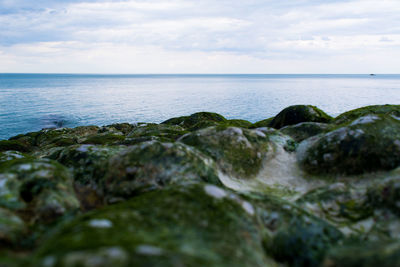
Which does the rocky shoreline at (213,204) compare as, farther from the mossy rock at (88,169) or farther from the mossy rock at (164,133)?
the mossy rock at (164,133)

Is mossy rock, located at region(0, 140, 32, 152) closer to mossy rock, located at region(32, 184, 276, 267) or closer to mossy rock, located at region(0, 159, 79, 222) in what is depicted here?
mossy rock, located at region(0, 159, 79, 222)

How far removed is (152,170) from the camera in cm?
1203

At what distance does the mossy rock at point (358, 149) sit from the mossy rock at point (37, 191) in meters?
14.0

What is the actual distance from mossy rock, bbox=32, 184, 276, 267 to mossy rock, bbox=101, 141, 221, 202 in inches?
113

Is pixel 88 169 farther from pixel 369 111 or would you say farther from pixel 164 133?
pixel 369 111

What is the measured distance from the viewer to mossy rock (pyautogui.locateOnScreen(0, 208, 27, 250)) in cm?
662

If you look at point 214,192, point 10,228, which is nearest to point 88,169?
point 10,228

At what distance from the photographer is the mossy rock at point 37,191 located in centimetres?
852

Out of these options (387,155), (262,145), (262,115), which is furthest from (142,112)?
(387,155)

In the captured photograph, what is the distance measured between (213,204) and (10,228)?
19.9 feet

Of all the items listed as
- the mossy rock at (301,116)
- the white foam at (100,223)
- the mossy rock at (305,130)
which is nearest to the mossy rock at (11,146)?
the white foam at (100,223)

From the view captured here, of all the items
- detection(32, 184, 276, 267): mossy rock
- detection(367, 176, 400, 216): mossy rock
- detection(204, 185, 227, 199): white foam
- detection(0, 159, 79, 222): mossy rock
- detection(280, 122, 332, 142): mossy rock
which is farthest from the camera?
detection(280, 122, 332, 142): mossy rock

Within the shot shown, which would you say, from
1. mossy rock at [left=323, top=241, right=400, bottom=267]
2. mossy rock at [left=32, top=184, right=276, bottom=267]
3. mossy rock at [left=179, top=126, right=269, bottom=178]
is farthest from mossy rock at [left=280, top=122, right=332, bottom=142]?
mossy rock at [left=323, top=241, right=400, bottom=267]

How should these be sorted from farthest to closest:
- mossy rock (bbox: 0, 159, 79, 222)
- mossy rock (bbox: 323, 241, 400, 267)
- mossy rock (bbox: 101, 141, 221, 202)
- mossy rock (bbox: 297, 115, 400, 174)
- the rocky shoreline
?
mossy rock (bbox: 297, 115, 400, 174) < mossy rock (bbox: 101, 141, 221, 202) < mossy rock (bbox: 0, 159, 79, 222) < the rocky shoreline < mossy rock (bbox: 323, 241, 400, 267)
